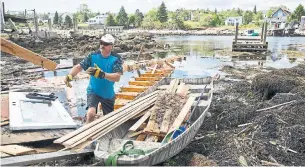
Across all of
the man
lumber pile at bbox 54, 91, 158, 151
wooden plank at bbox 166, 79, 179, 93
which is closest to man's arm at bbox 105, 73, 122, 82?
the man

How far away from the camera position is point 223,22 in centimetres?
13250

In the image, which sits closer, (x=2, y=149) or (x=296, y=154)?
(x=2, y=149)

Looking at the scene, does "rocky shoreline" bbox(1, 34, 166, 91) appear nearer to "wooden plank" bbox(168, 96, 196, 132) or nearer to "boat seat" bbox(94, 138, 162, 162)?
"wooden plank" bbox(168, 96, 196, 132)

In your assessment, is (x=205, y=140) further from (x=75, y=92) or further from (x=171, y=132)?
(x=75, y=92)

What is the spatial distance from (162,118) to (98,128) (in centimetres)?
163

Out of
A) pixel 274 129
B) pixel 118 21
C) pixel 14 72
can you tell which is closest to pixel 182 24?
pixel 118 21

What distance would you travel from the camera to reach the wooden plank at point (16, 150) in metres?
4.65

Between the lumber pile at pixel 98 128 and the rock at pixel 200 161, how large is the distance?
151 cm

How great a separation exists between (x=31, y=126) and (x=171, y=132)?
2.56 metres

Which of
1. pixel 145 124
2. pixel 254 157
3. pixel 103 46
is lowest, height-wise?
pixel 254 157

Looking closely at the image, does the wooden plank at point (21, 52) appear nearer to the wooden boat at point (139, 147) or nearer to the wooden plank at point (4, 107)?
the wooden plank at point (4, 107)

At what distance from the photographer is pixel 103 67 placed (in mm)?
5805

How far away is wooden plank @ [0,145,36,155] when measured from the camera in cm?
465

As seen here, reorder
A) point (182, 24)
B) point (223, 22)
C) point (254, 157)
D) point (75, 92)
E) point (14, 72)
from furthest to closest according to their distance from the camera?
point (223, 22) → point (182, 24) → point (14, 72) → point (75, 92) → point (254, 157)
